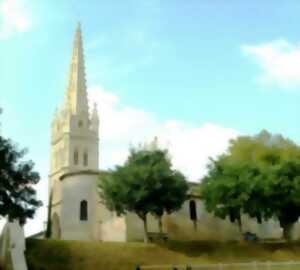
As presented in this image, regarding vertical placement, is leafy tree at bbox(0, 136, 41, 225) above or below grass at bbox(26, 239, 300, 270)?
above

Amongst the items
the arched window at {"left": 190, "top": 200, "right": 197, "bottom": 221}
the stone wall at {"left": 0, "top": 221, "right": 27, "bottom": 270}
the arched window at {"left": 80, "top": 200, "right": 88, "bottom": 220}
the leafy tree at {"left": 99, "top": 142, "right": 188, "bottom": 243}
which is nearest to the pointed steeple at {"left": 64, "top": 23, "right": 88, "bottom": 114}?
the arched window at {"left": 80, "top": 200, "right": 88, "bottom": 220}

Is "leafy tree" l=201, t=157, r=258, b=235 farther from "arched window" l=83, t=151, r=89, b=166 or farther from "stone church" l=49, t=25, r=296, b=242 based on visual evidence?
"arched window" l=83, t=151, r=89, b=166

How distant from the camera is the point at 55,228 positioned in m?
54.8

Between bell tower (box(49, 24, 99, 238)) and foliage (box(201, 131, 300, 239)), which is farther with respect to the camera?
bell tower (box(49, 24, 99, 238))

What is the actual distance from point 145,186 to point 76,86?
148 ft

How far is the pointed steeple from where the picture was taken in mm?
84062

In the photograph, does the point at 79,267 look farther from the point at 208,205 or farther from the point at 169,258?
the point at 208,205

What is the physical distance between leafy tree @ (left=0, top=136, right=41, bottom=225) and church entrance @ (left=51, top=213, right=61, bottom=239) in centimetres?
1829

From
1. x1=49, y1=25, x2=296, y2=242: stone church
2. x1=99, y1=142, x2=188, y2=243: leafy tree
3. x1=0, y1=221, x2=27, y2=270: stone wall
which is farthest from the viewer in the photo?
x1=49, y1=25, x2=296, y2=242: stone church

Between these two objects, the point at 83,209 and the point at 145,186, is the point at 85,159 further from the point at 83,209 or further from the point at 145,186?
the point at 145,186

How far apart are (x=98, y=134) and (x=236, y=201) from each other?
157 feet

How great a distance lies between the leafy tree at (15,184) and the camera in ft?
111

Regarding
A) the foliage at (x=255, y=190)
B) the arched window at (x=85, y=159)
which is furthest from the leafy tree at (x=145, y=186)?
the arched window at (x=85, y=159)

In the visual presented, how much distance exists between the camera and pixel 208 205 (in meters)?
45.7
